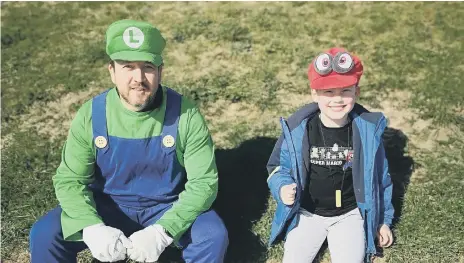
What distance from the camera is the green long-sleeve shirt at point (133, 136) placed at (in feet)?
12.2

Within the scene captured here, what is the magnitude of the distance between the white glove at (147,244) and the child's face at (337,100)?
133 cm

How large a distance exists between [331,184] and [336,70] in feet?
2.81

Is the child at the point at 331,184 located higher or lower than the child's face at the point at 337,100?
lower

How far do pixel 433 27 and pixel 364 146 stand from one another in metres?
3.31

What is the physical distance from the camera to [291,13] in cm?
713

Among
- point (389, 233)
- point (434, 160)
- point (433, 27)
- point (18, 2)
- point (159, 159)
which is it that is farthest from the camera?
point (18, 2)

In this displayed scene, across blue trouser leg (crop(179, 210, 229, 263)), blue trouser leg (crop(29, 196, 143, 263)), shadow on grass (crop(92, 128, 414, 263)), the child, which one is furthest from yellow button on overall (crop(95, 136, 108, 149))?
the child

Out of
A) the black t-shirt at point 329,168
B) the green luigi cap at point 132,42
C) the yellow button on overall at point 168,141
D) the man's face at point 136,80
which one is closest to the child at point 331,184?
the black t-shirt at point 329,168

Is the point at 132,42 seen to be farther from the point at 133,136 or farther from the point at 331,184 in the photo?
the point at 331,184

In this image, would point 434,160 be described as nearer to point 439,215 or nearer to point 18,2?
point 439,215

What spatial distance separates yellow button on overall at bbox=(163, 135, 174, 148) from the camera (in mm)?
3773

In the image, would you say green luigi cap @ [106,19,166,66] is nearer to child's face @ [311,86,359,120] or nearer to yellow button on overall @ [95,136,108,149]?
yellow button on overall @ [95,136,108,149]

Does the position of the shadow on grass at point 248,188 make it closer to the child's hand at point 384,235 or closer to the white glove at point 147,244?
the child's hand at point 384,235

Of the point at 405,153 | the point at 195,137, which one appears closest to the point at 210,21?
the point at 405,153
